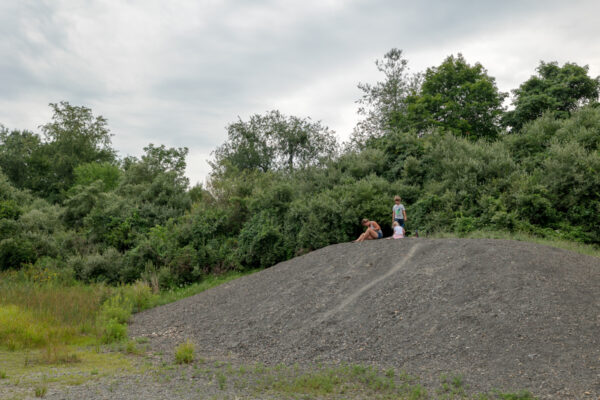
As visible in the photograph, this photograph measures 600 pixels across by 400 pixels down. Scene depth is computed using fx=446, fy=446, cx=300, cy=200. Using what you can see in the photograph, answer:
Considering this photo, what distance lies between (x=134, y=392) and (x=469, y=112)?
26.4 meters

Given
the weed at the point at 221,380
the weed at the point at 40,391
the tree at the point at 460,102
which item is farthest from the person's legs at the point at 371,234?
the tree at the point at 460,102

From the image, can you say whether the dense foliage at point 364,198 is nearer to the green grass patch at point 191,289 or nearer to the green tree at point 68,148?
the green grass patch at point 191,289

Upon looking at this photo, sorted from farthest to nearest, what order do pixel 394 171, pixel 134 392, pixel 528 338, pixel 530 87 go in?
pixel 530 87
pixel 394 171
pixel 528 338
pixel 134 392

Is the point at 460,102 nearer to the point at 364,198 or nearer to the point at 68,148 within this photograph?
the point at 364,198

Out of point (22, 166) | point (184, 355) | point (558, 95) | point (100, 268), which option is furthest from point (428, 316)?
point (22, 166)

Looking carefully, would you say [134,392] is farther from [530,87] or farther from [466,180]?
[530,87]

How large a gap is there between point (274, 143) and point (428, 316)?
33375 millimetres

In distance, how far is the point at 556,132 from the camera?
18.6 m

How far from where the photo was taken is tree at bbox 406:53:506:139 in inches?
1086

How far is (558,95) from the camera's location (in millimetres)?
25656

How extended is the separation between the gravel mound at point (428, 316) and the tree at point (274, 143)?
89.7 feet

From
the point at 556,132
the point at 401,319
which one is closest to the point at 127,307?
the point at 401,319

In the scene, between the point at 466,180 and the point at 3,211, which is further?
the point at 3,211

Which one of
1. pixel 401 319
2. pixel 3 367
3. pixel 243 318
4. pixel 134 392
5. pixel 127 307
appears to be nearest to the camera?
pixel 134 392
